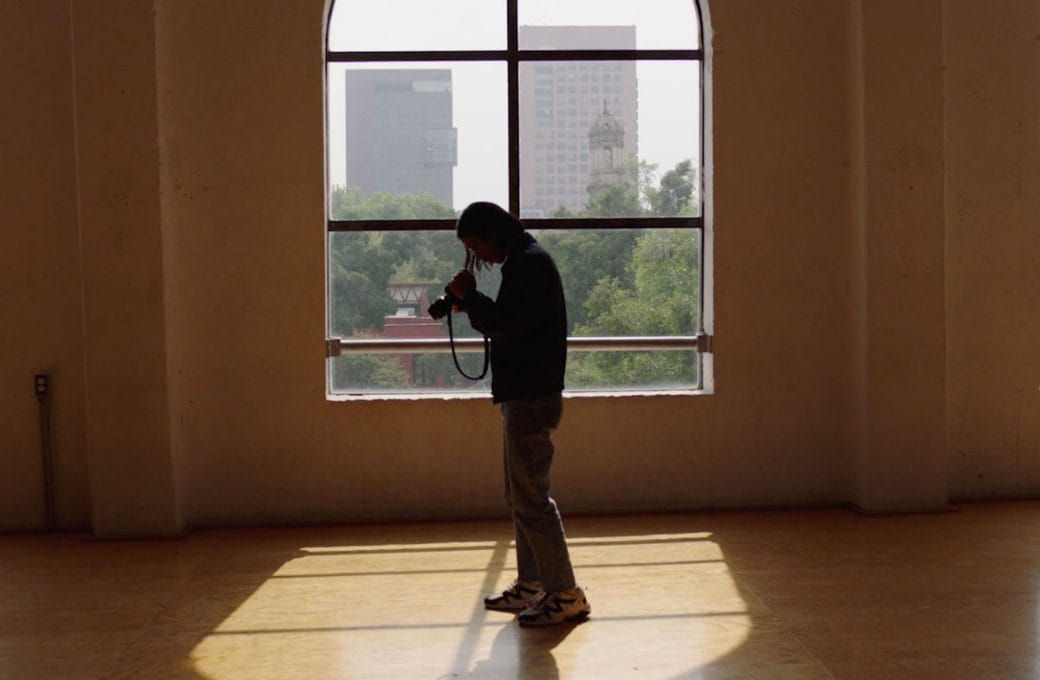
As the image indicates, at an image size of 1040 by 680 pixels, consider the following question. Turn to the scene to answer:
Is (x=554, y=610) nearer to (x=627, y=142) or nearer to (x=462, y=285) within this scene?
(x=462, y=285)

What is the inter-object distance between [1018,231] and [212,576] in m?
4.36

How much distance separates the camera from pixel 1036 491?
613 cm

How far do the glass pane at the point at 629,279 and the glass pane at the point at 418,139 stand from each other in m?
0.50

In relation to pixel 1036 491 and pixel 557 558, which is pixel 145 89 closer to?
pixel 557 558

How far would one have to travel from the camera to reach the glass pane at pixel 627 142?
6129mm

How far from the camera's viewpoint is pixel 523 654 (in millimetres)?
3816

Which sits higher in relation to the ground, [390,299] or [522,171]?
[522,171]

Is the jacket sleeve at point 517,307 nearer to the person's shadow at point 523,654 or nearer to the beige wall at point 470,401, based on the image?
the person's shadow at point 523,654

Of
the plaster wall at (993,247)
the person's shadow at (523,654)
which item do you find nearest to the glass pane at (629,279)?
the plaster wall at (993,247)

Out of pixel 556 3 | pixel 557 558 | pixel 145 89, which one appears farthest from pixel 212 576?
pixel 556 3

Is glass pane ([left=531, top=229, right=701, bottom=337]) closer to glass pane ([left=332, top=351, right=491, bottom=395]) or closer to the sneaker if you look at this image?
glass pane ([left=332, top=351, right=491, bottom=395])

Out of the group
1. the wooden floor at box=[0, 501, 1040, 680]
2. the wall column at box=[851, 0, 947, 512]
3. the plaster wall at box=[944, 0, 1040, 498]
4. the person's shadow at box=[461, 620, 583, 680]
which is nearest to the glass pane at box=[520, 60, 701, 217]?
the wall column at box=[851, 0, 947, 512]

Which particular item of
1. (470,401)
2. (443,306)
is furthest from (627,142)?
(443,306)

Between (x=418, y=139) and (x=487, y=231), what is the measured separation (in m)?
2.12
